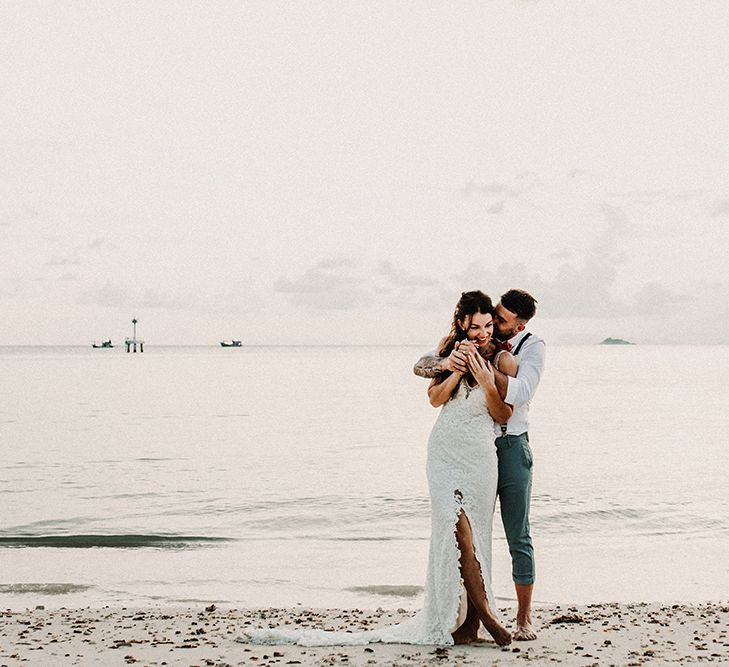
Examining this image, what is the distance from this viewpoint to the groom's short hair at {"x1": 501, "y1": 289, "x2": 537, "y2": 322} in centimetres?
663

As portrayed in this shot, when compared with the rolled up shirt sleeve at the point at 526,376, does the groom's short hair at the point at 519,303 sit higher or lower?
higher

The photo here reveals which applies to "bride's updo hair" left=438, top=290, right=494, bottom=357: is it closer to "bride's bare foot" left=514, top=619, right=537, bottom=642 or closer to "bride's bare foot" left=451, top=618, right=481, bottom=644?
"bride's bare foot" left=451, top=618, right=481, bottom=644

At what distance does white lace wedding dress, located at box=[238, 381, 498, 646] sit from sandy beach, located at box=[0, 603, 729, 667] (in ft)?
0.91

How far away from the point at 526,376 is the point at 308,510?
11812 mm

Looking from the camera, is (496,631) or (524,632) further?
(524,632)

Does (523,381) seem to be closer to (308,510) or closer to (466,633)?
(466,633)

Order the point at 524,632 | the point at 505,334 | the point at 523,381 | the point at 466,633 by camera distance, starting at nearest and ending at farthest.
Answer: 1. the point at 523,381
2. the point at 466,633
3. the point at 505,334
4. the point at 524,632

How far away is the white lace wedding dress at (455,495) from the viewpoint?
6.45 m

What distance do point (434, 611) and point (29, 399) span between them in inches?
2004

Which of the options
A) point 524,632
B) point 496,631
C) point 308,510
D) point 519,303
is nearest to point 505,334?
point 519,303

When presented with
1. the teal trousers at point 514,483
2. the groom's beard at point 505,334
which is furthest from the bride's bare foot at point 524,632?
the groom's beard at point 505,334

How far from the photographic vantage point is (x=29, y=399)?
5312 centimetres

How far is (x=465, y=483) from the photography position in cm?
648

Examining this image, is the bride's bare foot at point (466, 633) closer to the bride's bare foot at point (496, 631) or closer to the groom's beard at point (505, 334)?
the bride's bare foot at point (496, 631)
